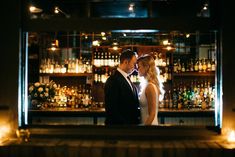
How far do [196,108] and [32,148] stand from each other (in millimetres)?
7146

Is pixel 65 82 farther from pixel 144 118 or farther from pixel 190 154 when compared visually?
pixel 190 154

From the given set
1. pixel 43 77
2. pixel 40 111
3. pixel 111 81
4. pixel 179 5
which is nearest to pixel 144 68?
pixel 111 81

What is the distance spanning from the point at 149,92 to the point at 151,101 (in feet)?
0.48

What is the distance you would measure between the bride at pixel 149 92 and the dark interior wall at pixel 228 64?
4.31ft

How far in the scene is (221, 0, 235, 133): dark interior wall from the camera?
189 inches

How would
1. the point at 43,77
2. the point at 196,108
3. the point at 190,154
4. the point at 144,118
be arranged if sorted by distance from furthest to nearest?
the point at 43,77, the point at 196,108, the point at 144,118, the point at 190,154

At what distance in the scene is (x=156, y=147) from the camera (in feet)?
14.6

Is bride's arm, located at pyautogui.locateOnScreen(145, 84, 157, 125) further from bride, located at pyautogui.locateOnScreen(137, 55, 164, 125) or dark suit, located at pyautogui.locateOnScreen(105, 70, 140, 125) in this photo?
dark suit, located at pyautogui.locateOnScreen(105, 70, 140, 125)

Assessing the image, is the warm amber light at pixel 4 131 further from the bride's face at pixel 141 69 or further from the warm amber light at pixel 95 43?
the warm amber light at pixel 95 43

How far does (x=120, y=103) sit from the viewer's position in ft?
20.1

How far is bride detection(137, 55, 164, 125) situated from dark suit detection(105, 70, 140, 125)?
15 centimetres

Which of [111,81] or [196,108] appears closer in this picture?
[111,81]

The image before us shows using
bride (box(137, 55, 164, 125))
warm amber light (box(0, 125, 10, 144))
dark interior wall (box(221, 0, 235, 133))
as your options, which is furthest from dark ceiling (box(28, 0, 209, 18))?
warm amber light (box(0, 125, 10, 144))

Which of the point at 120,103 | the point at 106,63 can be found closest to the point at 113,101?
the point at 120,103
